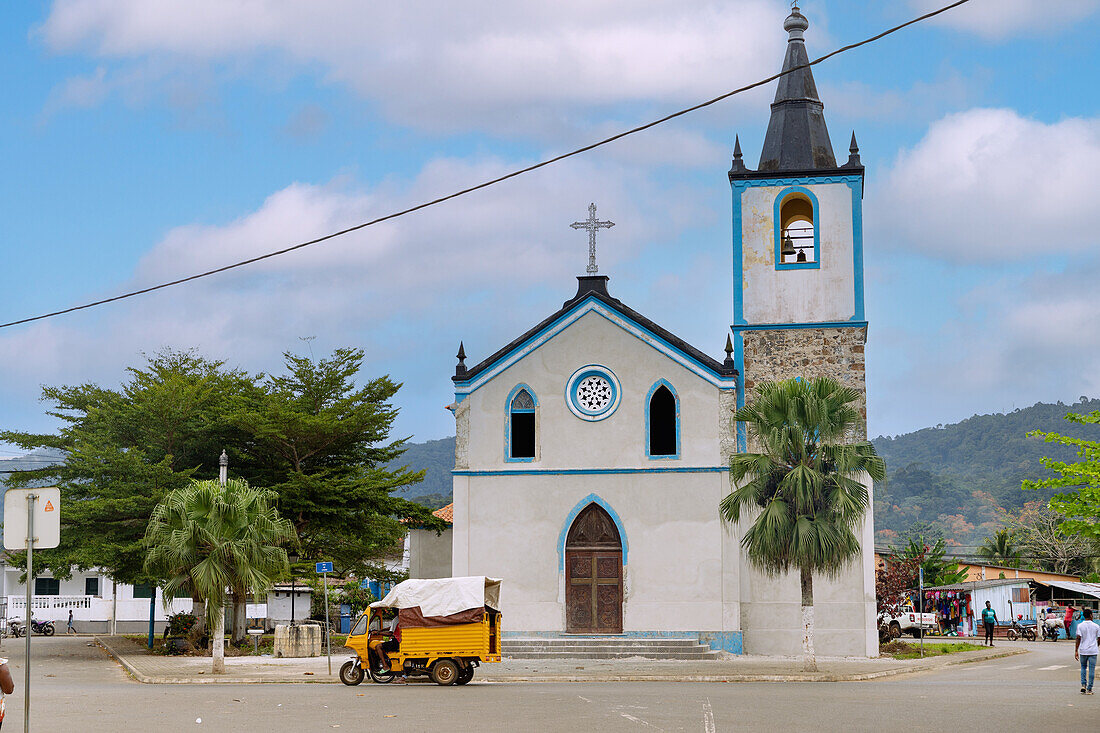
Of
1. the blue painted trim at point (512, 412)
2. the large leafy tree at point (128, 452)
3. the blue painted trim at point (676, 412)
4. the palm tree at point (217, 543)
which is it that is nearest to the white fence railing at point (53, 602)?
the large leafy tree at point (128, 452)

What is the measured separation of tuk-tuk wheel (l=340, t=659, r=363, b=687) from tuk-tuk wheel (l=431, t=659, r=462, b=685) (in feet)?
4.26

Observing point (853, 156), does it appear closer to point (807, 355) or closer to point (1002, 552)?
point (807, 355)

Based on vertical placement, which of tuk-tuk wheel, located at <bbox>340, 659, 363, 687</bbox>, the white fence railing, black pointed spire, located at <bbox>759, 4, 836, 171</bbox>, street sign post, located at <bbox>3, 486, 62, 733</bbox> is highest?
black pointed spire, located at <bbox>759, 4, 836, 171</bbox>

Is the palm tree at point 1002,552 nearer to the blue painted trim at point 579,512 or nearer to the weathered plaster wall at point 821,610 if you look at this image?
the weathered plaster wall at point 821,610

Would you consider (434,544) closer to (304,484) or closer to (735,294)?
(304,484)

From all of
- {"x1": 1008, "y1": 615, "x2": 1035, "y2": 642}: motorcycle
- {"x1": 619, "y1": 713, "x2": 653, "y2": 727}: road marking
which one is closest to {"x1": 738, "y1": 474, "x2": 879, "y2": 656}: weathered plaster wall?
{"x1": 619, "y1": 713, "x2": 653, "y2": 727}: road marking

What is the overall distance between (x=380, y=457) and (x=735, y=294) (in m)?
12.3

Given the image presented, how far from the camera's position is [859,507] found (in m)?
24.4

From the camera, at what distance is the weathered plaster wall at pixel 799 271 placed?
3075cm

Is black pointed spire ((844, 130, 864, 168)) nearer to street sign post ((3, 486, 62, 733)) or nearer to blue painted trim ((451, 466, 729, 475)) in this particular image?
blue painted trim ((451, 466, 729, 475))

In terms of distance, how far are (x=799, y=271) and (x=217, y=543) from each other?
15.6m

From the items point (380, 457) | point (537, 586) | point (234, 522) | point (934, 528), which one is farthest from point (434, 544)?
point (934, 528)

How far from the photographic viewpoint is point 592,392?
30.8 m

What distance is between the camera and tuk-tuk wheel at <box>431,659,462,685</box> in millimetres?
21781
